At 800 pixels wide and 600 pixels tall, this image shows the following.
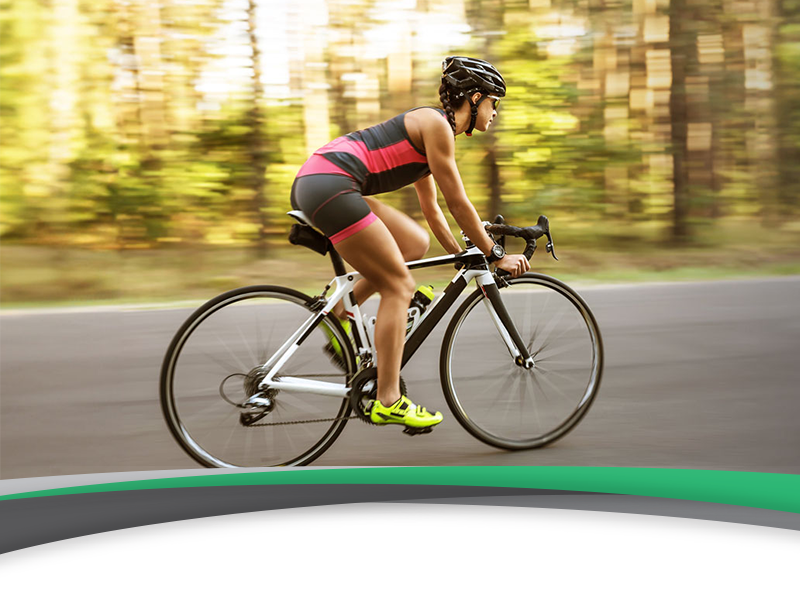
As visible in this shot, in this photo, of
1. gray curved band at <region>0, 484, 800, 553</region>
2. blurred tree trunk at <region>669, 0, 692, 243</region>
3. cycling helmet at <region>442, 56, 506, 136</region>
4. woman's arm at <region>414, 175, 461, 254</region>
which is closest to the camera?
gray curved band at <region>0, 484, 800, 553</region>

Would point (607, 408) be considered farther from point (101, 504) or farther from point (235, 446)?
point (101, 504)

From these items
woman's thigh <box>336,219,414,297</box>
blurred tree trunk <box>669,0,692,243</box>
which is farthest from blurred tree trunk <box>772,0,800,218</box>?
woman's thigh <box>336,219,414,297</box>

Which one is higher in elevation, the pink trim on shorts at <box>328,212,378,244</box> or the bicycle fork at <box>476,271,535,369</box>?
the pink trim on shorts at <box>328,212,378,244</box>

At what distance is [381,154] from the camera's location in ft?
12.7

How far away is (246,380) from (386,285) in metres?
0.75

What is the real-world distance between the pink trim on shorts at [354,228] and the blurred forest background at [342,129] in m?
5.86

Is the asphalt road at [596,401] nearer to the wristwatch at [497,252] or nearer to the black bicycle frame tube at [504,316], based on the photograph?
the black bicycle frame tube at [504,316]

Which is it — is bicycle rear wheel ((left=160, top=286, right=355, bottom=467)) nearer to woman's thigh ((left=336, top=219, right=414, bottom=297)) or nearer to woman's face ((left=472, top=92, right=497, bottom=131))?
woman's thigh ((left=336, top=219, right=414, bottom=297))

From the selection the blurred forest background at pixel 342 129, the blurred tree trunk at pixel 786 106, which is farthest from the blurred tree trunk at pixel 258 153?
the blurred tree trunk at pixel 786 106

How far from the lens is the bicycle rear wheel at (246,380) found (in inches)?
154

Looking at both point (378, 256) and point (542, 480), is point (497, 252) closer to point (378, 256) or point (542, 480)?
point (378, 256)

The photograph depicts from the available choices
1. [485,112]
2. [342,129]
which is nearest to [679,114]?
[342,129]

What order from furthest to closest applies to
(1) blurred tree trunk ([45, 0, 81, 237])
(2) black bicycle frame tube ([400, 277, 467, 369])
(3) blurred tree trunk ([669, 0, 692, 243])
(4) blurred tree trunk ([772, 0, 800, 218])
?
(4) blurred tree trunk ([772, 0, 800, 218]) < (3) blurred tree trunk ([669, 0, 692, 243]) < (1) blurred tree trunk ([45, 0, 81, 237]) < (2) black bicycle frame tube ([400, 277, 467, 369])

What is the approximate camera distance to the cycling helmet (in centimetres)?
383
